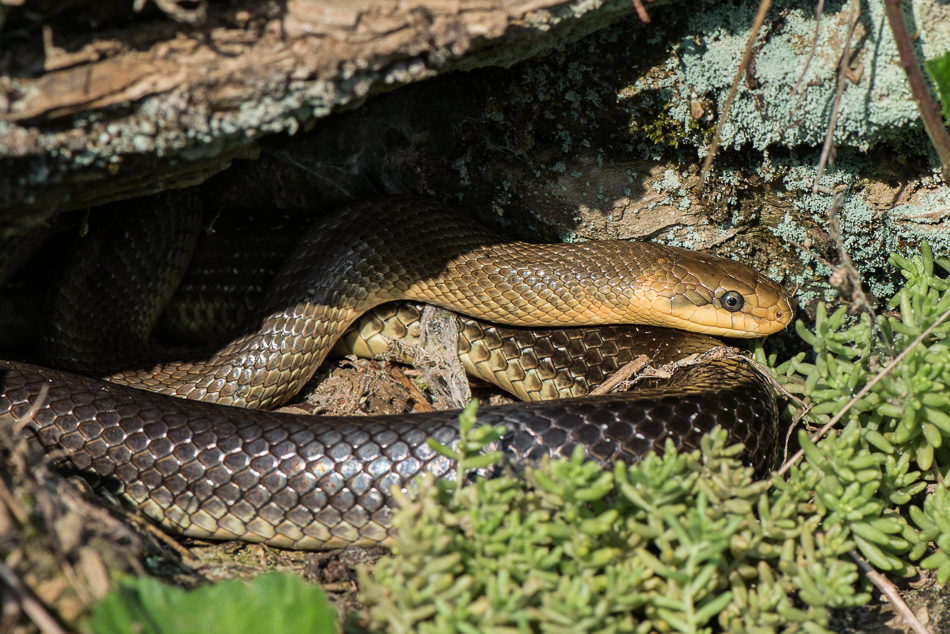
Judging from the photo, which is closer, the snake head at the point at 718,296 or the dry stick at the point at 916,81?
the dry stick at the point at 916,81

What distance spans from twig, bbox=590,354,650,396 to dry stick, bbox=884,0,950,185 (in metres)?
1.94

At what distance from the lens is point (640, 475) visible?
2.45 metres

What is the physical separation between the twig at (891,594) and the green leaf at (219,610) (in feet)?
7.70

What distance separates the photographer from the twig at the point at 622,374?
13.9 ft

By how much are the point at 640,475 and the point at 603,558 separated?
0.32 metres

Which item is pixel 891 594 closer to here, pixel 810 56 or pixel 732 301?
pixel 732 301

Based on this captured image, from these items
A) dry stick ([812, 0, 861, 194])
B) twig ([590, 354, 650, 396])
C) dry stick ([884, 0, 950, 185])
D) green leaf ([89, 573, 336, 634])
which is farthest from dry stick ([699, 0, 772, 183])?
green leaf ([89, 573, 336, 634])

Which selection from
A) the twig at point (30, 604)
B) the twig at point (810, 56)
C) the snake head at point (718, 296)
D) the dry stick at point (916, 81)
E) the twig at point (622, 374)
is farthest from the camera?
the snake head at point (718, 296)

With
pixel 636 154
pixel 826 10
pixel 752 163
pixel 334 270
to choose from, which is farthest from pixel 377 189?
pixel 826 10

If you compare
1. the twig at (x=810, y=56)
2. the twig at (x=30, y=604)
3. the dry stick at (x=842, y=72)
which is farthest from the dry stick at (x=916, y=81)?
the twig at (x=30, y=604)

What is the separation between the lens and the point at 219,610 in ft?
6.63

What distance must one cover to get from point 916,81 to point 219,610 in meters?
3.53

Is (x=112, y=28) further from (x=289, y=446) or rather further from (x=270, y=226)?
(x=270, y=226)

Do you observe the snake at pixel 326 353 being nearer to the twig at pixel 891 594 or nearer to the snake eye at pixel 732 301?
the snake eye at pixel 732 301
